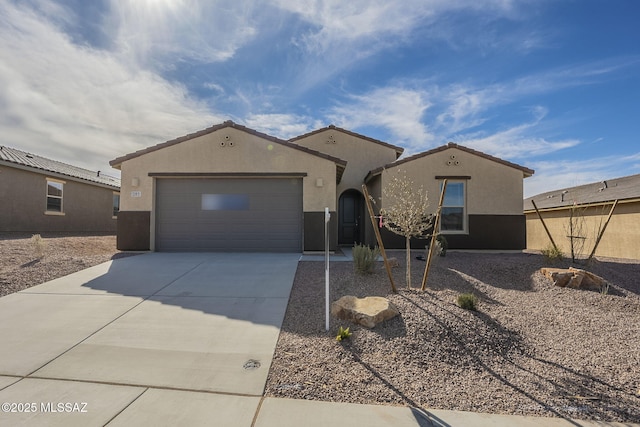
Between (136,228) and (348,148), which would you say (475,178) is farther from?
(136,228)

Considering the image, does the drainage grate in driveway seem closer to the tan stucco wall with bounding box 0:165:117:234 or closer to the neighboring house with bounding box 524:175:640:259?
the neighboring house with bounding box 524:175:640:259

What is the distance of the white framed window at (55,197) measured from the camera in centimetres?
1477

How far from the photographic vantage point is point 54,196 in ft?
49.5

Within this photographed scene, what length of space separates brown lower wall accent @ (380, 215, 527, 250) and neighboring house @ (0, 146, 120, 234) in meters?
15.4

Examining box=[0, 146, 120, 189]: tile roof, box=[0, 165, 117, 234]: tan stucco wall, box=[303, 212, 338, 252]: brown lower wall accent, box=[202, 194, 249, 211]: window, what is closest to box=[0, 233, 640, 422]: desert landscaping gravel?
box=[303, 212, 338, 252]: brown lower wall accent

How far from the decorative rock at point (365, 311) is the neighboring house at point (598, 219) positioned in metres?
8.03

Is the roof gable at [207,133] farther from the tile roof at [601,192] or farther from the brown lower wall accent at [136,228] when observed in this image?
the tile roof at [601,192]

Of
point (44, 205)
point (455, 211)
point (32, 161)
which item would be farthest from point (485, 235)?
point (32, 161)

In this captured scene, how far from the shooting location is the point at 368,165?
44.7ft

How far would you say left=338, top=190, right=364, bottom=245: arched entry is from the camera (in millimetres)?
13211

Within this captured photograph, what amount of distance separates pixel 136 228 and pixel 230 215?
3.06m

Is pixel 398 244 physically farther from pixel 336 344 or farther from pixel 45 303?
pixel 45 303

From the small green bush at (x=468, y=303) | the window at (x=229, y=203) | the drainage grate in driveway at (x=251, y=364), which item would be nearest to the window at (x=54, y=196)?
the window at (x=229, y=203)

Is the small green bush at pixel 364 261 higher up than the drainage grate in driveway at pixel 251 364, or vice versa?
the small green bush at pixel 364 261
